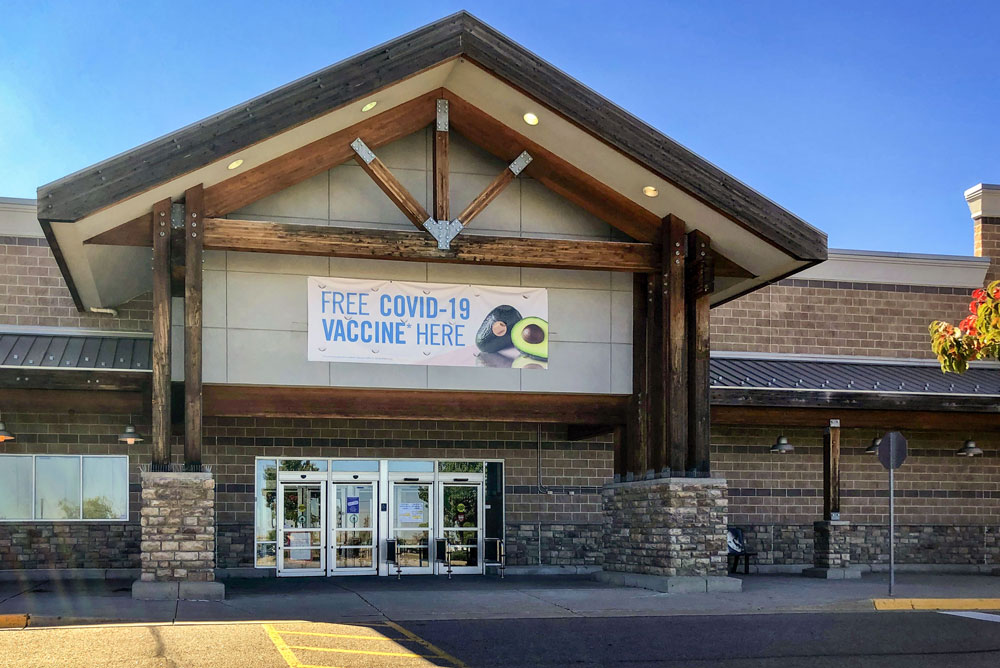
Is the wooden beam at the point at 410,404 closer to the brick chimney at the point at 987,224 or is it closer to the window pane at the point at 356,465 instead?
the window pane at the point at 356,465

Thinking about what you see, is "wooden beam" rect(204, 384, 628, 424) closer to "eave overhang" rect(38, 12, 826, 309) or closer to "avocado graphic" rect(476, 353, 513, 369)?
"avocado graphic" rect(476, 353, 513, 369)

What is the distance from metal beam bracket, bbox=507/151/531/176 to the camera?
16.2m

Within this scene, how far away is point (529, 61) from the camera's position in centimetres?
1489

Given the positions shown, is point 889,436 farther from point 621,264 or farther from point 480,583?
point 480,583

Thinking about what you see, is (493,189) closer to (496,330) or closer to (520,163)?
(520,163)

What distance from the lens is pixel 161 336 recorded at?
14734 millimetres

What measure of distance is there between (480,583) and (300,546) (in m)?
3.89

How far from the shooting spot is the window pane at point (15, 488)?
1897 cm

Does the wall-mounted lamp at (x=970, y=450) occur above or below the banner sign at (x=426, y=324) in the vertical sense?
below

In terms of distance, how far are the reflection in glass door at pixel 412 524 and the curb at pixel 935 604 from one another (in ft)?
28.1

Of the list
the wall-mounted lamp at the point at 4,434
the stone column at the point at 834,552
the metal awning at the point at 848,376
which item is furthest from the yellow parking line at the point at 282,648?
the stone column at the point at 834,552

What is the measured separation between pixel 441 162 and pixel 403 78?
154 centimetres

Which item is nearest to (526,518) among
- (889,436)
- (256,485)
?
(256,485)

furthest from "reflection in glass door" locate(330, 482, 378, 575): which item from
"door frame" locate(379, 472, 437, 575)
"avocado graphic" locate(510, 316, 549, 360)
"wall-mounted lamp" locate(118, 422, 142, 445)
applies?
"avocado graphic" locate(510, 316, 549, 360)
